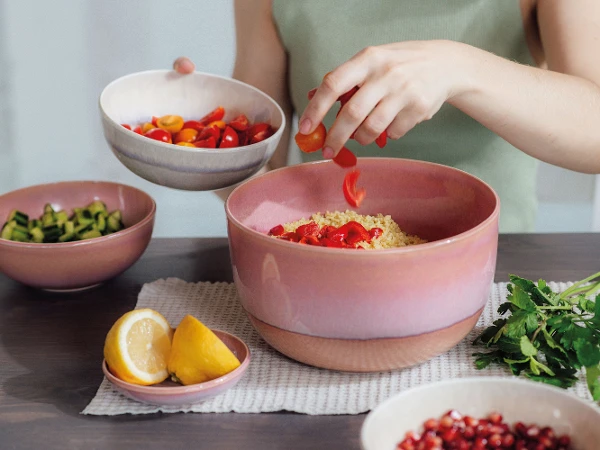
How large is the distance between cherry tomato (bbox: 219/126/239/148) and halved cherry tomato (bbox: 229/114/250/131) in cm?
5

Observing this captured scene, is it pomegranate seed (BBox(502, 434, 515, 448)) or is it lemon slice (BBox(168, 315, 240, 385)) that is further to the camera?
lemon slice (BBox(168, 315, 240, 385))

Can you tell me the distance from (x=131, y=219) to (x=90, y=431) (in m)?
0.59

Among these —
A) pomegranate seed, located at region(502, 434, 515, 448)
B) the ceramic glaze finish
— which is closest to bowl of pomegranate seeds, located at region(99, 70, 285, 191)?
the ceramic glaze finish

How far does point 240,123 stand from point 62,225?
0.38m

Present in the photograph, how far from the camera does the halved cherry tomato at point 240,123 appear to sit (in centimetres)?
133

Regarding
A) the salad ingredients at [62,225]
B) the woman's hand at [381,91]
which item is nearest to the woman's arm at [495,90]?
the woman's hand at [381,91]

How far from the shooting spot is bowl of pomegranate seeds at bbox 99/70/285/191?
1154 mm

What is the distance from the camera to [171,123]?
130cm

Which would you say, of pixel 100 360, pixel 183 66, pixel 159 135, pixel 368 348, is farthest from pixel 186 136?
pixel 368 348

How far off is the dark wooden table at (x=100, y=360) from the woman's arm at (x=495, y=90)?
8.7 inches

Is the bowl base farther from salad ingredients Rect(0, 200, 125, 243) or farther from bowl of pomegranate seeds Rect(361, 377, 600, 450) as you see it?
salad ingredients Rect(0, 200, 125, 243)

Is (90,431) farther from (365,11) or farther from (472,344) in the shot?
(365,11)

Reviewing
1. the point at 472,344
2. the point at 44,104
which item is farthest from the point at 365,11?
the point at 44,104

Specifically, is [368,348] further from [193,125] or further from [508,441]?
[193,125]
